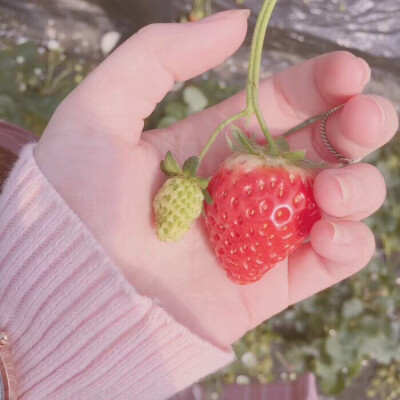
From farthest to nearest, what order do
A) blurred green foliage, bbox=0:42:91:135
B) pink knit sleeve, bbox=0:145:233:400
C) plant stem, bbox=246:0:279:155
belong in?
blurred green foliage, bbox=0:42:91:135
pink knit sleeve, bbox=0:145:233:400
plant stem, bbox=246:0:279:155

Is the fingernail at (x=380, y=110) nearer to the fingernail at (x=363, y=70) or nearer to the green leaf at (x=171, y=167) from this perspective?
the fingernail at (x=363, y=70)

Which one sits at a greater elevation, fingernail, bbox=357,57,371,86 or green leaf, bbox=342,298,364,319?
fingernail, bbox=357,57,371,86

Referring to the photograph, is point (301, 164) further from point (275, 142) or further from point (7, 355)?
point (7, 355)

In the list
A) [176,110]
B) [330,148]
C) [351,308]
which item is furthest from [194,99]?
[351,308]

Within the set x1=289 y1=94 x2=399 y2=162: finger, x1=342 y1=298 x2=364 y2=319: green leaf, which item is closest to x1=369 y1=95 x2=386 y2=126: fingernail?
x1=289 y1=94 x2=399 y2=162: finger

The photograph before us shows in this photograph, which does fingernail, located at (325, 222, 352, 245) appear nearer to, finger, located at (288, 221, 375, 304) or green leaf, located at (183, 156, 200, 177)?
finger, located at (288, 221, 375, 304)

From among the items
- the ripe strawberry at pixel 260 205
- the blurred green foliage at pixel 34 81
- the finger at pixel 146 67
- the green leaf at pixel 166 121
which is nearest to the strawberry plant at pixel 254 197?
the ripe strawberry at pixel 260 205

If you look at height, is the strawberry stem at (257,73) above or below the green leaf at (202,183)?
above

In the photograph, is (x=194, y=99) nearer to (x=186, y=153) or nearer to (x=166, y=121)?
(x=166, y=121)
